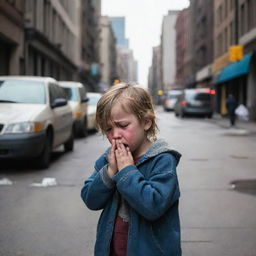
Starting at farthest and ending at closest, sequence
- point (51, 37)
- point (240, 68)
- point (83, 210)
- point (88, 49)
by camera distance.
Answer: point (88, 49)
point (51, 37)
point (240, 68)
point (83, 210)

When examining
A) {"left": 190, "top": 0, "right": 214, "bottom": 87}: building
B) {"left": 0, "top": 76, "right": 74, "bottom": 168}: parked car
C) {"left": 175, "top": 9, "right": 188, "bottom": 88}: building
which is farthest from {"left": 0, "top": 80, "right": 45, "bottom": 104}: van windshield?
{"left": 175, "top": 9, "right": 188, "bottom": 88}: building

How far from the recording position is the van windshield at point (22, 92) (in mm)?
8938

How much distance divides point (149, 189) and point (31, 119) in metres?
6.22

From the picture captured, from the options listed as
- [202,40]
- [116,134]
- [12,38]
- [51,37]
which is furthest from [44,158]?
[202,40]

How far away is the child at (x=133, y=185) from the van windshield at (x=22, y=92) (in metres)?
7.06

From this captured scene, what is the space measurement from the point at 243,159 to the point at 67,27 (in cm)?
3813

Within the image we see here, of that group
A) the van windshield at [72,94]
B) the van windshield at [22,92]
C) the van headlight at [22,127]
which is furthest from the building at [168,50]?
the van headlight at [22,127]

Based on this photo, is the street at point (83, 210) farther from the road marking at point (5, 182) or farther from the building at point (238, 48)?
the building at point (238, 48)

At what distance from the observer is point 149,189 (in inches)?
76.9

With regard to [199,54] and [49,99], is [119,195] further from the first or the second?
[199,54]

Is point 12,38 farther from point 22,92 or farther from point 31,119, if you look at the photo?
point 31,119

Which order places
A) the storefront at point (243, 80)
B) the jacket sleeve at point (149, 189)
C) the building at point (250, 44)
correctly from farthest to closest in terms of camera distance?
the storefront at point (243, 80) < the building at point (250, 44) < the jacket sleeve at point (149, 189)

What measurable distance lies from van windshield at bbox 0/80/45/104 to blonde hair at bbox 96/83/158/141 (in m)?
7.05

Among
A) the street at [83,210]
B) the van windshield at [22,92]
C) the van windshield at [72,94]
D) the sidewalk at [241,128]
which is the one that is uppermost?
the van windshield at [72,94]
